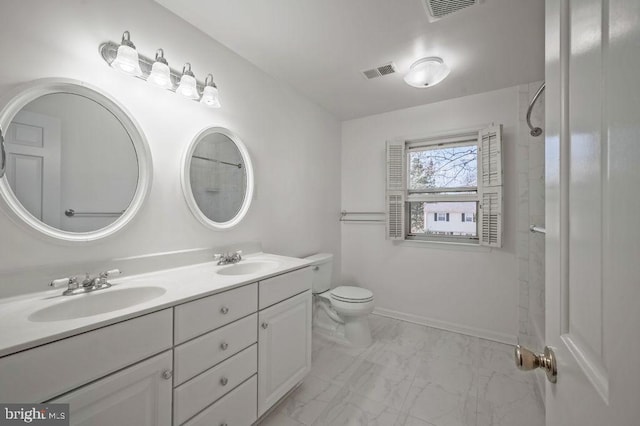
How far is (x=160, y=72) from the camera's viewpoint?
1.29 m

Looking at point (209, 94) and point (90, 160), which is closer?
point (90, 160)

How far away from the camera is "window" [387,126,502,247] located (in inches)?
89.0

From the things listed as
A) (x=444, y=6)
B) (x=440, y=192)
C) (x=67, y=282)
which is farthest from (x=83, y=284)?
(x=440, y=192)

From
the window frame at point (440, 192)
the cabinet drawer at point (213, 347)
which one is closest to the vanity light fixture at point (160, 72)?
the cabinet drawer at point (213, 347)

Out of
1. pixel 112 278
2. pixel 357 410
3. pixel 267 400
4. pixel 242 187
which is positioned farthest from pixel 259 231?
pixel 357 410

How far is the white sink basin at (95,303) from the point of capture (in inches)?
36.5

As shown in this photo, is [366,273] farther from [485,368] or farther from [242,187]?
[242,187]

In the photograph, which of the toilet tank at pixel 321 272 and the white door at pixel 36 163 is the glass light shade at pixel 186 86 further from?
the toilet tank at pixel 321 272

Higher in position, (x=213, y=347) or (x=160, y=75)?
(x=160, y=75)

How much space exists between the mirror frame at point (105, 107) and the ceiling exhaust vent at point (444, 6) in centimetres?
172

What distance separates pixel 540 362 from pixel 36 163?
1.84m

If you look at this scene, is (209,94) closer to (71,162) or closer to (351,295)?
(71,162)

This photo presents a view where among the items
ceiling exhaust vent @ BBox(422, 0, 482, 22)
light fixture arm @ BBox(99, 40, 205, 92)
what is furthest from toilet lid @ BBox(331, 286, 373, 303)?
ceiling exhaust vent @ BBox(422, 0, 482, 22)

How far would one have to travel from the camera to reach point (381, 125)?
2.87 metres
